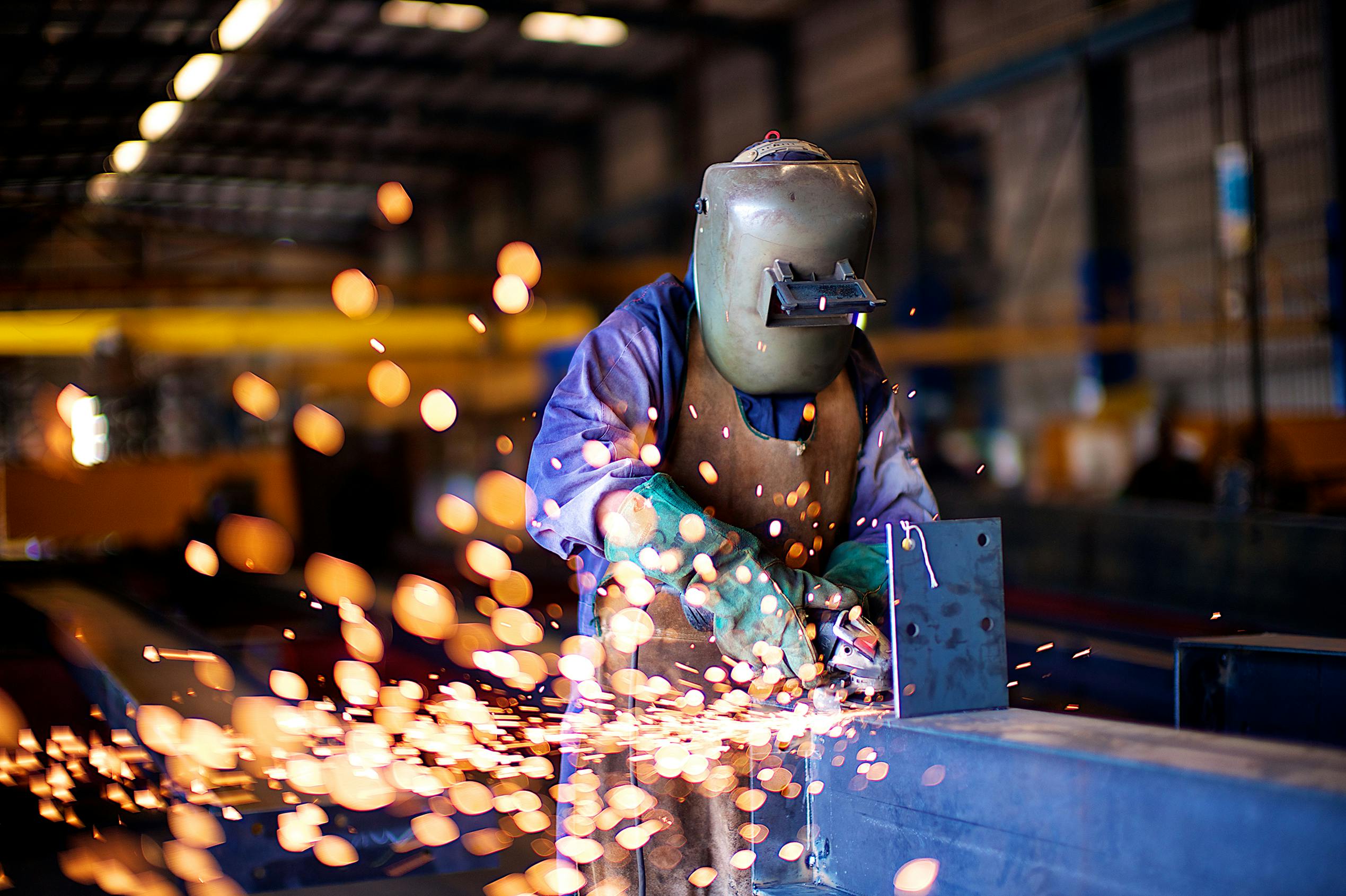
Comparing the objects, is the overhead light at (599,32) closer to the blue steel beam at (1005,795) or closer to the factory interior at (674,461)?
the factory interior at (674,461)

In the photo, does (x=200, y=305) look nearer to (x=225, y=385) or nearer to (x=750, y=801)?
(x=225, y=385)

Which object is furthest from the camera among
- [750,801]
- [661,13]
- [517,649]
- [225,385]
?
[225,385]

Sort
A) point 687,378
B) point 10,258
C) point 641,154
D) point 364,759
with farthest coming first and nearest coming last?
point 10,258, point 641,154, point 364,759, point 687,378

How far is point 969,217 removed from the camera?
12734mm

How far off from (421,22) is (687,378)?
11954mm

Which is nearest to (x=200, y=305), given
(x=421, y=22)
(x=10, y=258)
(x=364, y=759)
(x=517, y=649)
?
(x=421, y=22)

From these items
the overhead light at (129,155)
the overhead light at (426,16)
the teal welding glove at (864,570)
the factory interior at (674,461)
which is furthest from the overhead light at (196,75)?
the teal welding glove at (864,570)

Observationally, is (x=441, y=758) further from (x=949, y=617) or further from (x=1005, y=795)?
(x=1005, y=795)

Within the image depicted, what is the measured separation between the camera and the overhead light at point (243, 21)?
10727 millimetres

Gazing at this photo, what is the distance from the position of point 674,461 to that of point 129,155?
15.7 m

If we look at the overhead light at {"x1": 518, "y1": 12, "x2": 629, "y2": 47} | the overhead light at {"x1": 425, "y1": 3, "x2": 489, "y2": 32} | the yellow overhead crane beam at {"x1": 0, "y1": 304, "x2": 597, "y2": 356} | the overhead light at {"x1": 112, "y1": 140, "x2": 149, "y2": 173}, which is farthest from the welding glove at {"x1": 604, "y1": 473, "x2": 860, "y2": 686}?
the overhead light at {"x1": 112, "y1": 140, "x2": 149, "y2": 173}

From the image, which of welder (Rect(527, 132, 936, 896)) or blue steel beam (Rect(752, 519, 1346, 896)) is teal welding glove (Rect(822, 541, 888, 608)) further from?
blue steel beam (Rect(752, 519, 1346, 896))

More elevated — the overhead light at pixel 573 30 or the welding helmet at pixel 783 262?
the overhead light at pixel 573 30

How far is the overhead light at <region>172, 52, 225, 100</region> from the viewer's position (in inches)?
466
